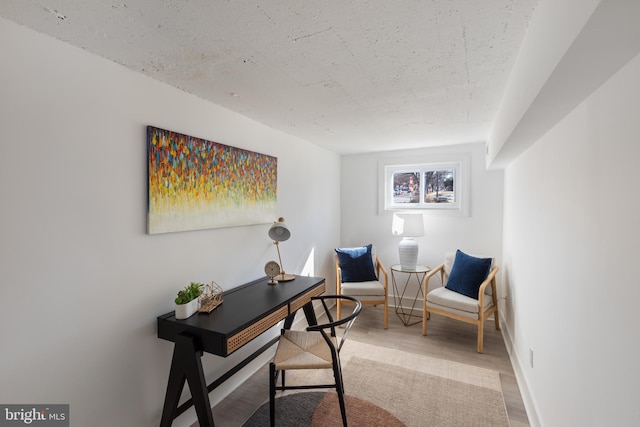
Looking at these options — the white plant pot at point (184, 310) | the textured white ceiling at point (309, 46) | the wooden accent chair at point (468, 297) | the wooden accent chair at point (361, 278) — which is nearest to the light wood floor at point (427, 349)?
the wooden accent chair at point (468, 297)

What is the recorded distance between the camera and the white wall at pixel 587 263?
917 millimetres

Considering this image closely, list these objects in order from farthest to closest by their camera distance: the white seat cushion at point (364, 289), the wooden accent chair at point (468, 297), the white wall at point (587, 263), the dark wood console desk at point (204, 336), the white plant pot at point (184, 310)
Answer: the white seat cushion at point (364, 289) < the wooden accent chair at point (468, 297) < the white plant pot at point (184, 310) < the dark wood console desk at point (204, 336) < the white wall at point (587, 263)

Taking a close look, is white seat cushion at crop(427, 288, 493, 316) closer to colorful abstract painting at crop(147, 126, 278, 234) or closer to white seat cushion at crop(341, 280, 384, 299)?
white seat cushion at crop(341, 280, 384, 299)

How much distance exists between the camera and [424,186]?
13.3 feet

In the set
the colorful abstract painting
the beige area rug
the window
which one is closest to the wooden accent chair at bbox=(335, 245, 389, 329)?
the beige area rug

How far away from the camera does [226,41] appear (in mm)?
1358

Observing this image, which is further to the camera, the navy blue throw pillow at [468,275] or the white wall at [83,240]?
the navy blue throw pillow at [468,275]

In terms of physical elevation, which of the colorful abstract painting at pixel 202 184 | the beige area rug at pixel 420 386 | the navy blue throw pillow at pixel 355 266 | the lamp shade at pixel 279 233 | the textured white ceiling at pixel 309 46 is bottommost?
the beige area rug at pixel 420 386

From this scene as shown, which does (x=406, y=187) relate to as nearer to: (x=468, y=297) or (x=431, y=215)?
(x=431, y=215)

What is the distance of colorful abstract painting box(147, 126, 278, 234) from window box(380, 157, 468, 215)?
2.11 m

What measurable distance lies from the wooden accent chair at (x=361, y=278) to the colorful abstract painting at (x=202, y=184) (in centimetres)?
141

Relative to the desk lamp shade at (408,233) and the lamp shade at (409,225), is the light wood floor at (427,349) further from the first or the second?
the lamp shade at (409,225)
